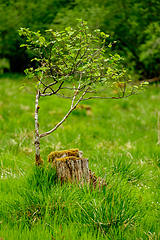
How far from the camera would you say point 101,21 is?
1288 centimetres

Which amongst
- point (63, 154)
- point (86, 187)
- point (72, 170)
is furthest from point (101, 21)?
Answer: point (86, 187)

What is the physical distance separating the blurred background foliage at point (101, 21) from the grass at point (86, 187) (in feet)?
18.2

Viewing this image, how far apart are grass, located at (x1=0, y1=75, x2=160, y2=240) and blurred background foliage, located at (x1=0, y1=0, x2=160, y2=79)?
218 inches

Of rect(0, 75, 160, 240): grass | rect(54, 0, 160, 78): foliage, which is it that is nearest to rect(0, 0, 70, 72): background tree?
rect(54, 0, 160, 78): foliage

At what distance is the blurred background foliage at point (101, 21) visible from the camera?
41.5 feet

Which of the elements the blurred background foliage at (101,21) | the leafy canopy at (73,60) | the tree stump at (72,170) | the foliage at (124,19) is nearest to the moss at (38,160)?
the tree stump at (72,170)

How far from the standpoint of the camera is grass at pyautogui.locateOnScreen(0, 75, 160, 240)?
8.96 ft

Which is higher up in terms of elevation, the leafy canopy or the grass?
the leafy canopy

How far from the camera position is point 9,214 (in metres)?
3.03

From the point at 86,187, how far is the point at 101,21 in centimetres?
1143

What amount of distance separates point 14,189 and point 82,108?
6005 millimetres

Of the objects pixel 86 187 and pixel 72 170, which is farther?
pixel 72 170

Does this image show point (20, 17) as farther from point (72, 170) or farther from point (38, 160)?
point (72, 170)

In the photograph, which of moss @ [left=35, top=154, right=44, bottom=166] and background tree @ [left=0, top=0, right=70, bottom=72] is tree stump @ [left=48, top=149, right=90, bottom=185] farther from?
background tree @ [left=0, top=0, right=70, bottom=72]
